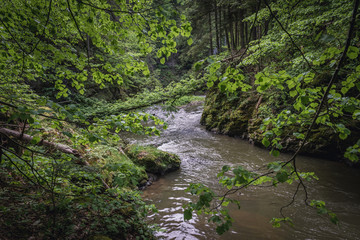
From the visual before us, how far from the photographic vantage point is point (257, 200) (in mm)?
4746

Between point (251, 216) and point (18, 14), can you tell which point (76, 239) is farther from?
point (251, 216)

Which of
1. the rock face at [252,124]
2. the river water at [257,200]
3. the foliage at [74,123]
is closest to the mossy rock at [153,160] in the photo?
the river water at [257,200]

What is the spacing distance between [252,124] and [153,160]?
18.5 feet

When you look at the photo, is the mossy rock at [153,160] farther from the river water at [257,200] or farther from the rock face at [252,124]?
the rock face at [252,124]

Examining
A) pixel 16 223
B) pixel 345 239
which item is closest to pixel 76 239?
pixel 16 223

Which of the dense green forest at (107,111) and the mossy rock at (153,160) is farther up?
the dense green forest at (107,111)

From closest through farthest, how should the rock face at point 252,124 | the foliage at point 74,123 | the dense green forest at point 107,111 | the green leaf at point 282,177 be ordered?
the green leaf at point 282,177 < the dense green forest at point 107,111 < the foliage at point 74,123 < the rock face at point 252,124

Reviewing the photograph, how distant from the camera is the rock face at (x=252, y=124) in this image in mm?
6449

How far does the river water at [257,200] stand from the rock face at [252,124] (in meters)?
0.49

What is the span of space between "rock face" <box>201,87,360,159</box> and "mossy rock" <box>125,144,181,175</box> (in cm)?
347

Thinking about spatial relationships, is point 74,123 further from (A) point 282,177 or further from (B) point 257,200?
(B) point 257,200

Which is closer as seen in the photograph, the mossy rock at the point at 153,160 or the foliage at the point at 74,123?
the foliage at the point at 74,123

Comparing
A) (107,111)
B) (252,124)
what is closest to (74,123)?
(107,111)

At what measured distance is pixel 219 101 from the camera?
12.8 m
